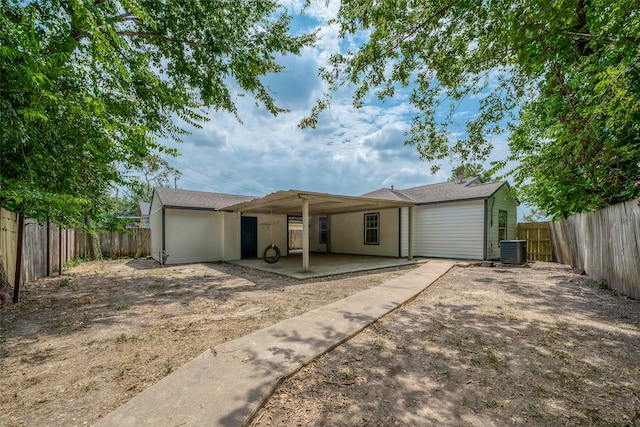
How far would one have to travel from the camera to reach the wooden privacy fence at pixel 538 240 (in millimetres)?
11049

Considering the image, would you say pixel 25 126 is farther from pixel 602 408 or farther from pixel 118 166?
pixel 602 408

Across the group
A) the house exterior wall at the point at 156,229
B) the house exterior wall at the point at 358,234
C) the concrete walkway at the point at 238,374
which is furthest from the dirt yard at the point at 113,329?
the house exterior wall at the point at 358,234

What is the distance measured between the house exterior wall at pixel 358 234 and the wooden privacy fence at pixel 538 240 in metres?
5.54

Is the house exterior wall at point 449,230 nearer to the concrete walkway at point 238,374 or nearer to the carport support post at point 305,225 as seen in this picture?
the carport support post at point 305,225

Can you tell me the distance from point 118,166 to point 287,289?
4.83 m

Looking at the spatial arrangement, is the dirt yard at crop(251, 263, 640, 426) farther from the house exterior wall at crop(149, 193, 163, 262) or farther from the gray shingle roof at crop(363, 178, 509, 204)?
the house exterior wall at crop(149, 193, 163, 262)

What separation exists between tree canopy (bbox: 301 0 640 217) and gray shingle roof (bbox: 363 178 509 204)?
104 inches

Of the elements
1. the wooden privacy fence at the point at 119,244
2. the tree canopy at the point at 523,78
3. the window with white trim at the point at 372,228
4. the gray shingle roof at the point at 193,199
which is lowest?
the wooden privacy fence at the point at 119,244

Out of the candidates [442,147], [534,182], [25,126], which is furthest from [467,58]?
[25,126]

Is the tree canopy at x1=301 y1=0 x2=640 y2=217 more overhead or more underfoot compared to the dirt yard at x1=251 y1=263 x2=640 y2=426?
more overhead

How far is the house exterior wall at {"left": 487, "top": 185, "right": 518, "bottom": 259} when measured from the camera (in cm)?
1057

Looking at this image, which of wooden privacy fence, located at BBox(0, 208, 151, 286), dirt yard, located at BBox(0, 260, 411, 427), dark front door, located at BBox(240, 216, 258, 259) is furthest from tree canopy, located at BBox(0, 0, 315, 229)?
dark front door, located at BBox(240, 216, 258, 259)

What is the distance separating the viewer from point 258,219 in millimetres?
12781

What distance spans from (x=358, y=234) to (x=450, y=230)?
13.8 ft
